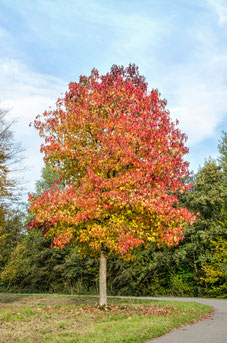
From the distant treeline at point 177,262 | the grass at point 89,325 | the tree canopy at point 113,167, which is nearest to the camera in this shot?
the grass at point 89,325

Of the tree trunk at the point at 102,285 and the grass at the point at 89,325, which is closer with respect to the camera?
the grass at the point at 89,325

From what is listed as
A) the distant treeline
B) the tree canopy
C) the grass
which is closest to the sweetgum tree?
the tree canopy

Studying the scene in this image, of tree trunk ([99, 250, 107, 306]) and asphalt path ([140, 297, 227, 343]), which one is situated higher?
tree trunk ([99, 250, 107, 306])

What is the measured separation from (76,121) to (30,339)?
26.0ft

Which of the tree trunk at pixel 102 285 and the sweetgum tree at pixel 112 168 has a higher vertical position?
the sweetgum tree at pixel 112 168

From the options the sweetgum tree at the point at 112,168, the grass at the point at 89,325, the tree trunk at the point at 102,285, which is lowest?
the grass at the point at 89,325

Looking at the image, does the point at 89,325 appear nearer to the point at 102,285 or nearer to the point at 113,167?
the point at 102,285

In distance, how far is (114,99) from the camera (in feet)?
42.7

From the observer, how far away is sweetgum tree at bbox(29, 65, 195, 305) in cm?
1088

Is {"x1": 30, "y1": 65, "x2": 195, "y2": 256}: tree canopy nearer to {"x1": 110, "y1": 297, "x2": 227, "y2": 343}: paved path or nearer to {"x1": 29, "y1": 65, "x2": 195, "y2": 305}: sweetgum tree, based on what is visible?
{"x1": 29, "y1": 65, "x2": 195, "y2": 305}: sweetgum tree

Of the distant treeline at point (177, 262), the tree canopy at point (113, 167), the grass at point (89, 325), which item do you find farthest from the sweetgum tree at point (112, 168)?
the distant treeline at point (177, 262)

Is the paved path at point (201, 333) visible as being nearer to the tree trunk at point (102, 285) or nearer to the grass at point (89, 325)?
the grass at point (89, 325)

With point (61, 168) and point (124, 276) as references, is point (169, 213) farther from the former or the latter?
point (124, 276)

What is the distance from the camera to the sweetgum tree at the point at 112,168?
35.7 ft
